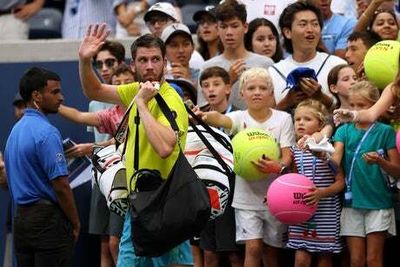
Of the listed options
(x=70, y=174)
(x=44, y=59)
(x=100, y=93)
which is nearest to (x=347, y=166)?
(x=100, y=93)

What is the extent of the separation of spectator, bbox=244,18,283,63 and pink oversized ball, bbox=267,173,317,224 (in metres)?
2.12

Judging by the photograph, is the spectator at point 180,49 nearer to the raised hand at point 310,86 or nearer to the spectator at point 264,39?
the spectator at point 264,39

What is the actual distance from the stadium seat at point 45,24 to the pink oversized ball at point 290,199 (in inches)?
228

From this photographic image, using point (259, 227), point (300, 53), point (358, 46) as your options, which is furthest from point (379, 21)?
point (259, 227)

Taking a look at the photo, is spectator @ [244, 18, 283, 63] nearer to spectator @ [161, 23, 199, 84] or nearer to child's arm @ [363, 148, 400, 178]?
spectator @ [161, 23, 199, 84]

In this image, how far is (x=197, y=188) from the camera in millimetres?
9141

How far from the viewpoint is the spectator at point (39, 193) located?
11.2 m

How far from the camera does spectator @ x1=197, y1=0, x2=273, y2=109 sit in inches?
482

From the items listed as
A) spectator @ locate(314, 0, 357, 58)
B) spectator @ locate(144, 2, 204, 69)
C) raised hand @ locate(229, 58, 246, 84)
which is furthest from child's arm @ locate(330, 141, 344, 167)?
spectator @ locate(144, 2, 204, 69)

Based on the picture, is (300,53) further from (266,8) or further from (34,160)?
(34,160)

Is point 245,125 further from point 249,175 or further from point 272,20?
point 272,20

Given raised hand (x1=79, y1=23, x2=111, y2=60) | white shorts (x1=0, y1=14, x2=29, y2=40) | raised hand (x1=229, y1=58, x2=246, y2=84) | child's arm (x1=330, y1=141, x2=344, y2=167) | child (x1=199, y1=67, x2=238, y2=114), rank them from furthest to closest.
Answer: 1. white shorts (x1=0, y1=14, x2=29, y2=40)
2. raised hand (x1=229, y1=58, x2=246, y2=84)
3. child (x1=199, y1=67, x2=238, y2=114)
4. child's arm (x1=330, y1=141, x2=344, y2=167)
5. raised hand (x1=79, y1=23, x2=111, y2=60)

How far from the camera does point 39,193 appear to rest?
1127 centimetres

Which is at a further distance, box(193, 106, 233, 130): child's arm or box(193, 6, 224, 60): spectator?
box(193, 6, 224, 60): spectator
